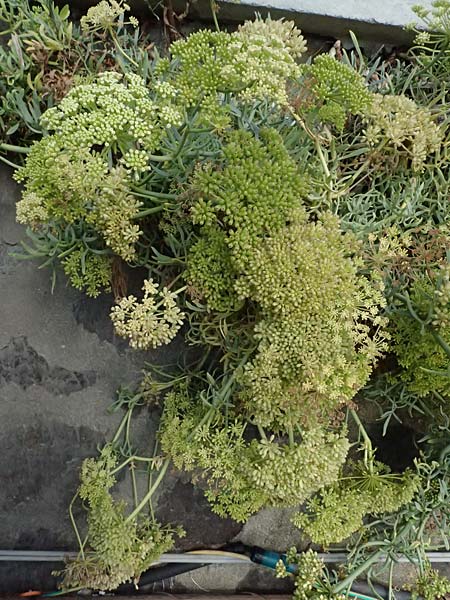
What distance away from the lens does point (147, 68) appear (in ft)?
4.03

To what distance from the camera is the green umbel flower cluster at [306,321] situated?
0.99 m

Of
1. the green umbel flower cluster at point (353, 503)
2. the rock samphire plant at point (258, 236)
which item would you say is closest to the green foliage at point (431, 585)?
the rock samphire plant at point (258, 236)

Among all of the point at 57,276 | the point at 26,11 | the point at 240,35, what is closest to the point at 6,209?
the point at 57,276

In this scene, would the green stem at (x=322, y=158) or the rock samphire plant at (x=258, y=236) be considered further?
the green stem at (x=322, y=158)

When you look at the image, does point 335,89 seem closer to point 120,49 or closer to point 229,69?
point 229,69

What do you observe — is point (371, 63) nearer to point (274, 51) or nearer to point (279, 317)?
point (274, 51)

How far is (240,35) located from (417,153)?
471 mm

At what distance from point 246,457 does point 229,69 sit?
0.81 m

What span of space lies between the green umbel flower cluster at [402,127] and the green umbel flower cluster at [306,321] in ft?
0.89

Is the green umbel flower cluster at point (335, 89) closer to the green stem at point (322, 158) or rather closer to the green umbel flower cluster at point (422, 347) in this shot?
the green stem at point (322, 158)

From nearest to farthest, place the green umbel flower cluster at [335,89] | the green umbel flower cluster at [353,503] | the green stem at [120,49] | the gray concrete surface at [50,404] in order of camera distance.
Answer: the green umbel flower cluster at [335,89], the green stem at [120,49], the green umbel flower cluster at [353,503], the gray concrete surface at [50,404]

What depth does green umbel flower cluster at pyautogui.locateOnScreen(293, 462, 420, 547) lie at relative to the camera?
130 centimetres

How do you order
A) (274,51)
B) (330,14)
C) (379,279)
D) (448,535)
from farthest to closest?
(448,535) < (330,14) < (379,279) < (274,51)

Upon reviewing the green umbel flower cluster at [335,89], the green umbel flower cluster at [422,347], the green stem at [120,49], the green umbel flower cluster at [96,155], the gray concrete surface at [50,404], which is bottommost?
the gray concrete surface at [50,404]
